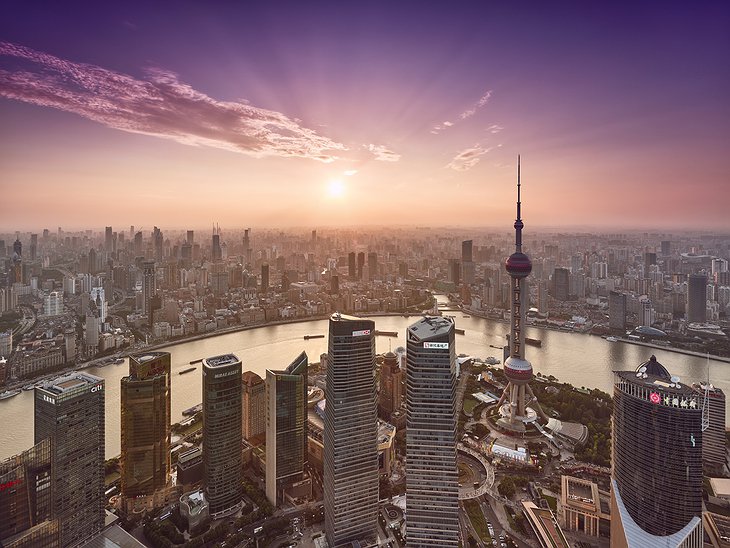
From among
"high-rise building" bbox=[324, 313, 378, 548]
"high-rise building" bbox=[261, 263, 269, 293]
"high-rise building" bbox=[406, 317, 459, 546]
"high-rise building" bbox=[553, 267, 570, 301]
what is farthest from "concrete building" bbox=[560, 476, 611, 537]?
"high-rise building" bbox=[261, 263, 269, 293]

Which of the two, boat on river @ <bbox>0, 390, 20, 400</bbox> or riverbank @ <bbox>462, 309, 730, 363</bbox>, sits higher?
riverbank @ <bbox>462, 309, 730, 363</bbox>

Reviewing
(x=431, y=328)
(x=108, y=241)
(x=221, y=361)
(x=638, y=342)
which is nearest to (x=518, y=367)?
(x=431, y=328)

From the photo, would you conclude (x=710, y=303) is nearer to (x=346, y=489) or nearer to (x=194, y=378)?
(x=346, y=489)

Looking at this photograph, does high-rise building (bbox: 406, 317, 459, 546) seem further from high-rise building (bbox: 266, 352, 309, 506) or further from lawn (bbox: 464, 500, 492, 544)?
high-rise building (bbox: 266, 352, 309, 506)

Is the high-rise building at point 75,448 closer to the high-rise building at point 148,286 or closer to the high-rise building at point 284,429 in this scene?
the high-rise building at point 284,429

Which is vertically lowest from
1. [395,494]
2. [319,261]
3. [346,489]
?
[395,494]

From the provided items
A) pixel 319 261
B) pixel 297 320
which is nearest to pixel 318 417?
pixel 297 320

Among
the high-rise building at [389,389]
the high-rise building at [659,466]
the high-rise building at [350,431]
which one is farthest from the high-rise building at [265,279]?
the high-rise building at [659,466]
